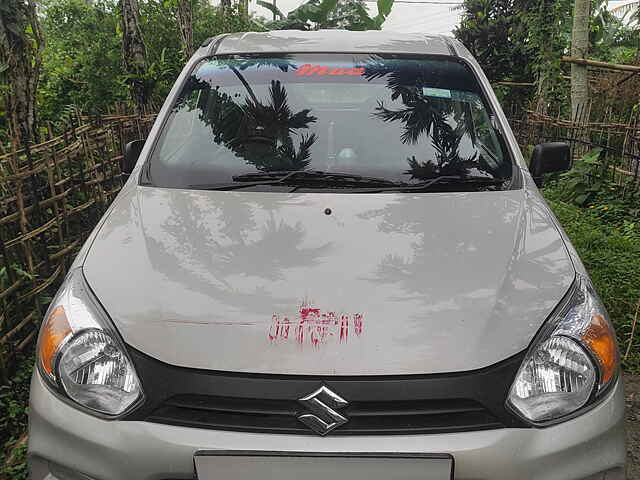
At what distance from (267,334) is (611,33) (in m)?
18.5

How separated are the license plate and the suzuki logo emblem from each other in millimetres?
68

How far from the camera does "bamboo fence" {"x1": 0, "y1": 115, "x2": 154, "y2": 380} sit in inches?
130

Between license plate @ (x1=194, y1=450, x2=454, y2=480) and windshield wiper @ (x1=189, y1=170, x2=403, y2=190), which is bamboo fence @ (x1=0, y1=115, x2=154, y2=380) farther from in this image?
license plate @ (x1=194, y1=450, x2=454, y2=480)

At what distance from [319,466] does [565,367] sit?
719 mm

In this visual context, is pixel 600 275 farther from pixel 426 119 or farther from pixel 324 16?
pixel 324 16

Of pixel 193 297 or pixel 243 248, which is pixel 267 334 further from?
pixel 243 248

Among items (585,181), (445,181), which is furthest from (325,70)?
(585,181)

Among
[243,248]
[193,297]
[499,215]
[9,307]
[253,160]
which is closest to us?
[193,297]

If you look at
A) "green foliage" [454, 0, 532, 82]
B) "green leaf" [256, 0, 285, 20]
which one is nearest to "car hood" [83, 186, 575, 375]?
"green foliage" [454, 0, 532, 82]

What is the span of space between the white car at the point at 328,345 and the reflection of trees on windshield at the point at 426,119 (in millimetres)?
197

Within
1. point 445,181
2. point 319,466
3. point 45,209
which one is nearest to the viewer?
point 319,466

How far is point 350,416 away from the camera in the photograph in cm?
163

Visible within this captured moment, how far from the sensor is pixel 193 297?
1830mm

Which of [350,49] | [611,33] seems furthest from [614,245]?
[611,33]
